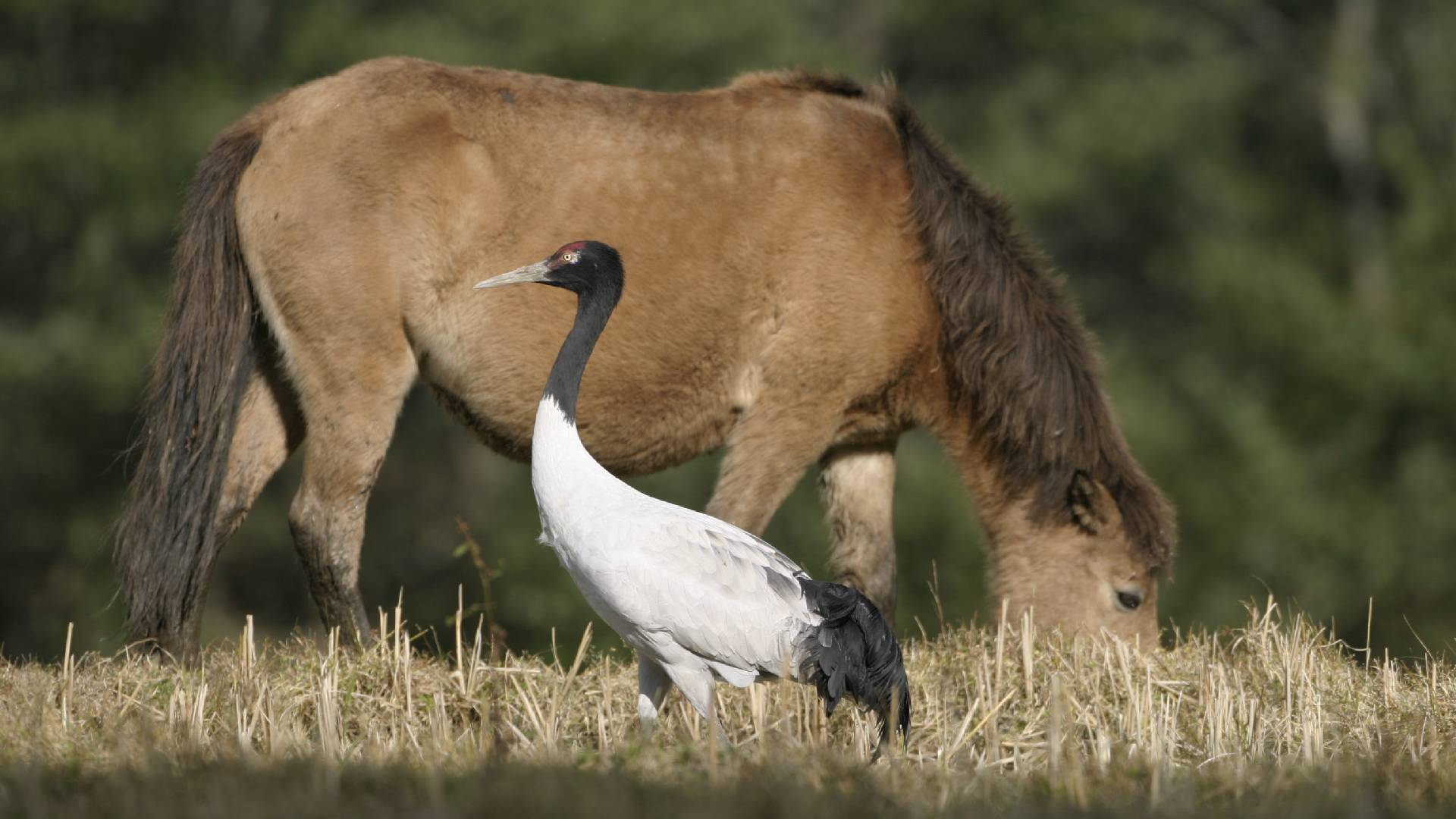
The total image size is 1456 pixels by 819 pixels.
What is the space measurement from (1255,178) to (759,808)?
21429mm

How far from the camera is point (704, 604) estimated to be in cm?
475

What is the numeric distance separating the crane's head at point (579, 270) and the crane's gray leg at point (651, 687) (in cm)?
129

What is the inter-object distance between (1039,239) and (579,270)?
11696 mm

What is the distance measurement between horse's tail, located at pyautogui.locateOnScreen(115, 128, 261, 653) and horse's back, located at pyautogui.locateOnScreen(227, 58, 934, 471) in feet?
0.54

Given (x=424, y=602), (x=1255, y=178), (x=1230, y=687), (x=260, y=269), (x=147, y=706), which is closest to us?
(x=147, y=706)

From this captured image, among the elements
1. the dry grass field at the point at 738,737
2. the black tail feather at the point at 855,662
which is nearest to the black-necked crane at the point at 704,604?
the black tail feather at the point at 855,662

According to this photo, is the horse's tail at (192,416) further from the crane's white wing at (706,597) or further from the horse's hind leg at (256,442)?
the crane's white wing at (706,597)

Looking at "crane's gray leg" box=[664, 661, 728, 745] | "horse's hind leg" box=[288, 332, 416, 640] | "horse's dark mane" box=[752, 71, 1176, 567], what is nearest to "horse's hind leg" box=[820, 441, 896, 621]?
"horse's dark mane" box=[752, 71, 1176, 567]

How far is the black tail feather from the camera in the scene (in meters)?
4.70

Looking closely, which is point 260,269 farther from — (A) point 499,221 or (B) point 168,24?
(B) point 168,24

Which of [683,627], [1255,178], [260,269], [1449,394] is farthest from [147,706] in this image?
[1255,178]

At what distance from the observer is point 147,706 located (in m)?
5.04

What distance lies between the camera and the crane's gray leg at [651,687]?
4.95 m

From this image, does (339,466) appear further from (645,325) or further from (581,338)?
(581,338)
